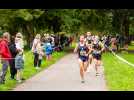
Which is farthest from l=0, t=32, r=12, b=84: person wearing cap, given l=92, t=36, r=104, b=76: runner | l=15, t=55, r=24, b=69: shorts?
l=92, t=36, r=104, b=76: runner

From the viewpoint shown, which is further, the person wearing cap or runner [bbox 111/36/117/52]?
runner [bbox 111/36/117/52]

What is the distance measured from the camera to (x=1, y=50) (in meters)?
17.4

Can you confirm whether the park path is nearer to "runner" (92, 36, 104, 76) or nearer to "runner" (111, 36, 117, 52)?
"runner" (92, 36, 104, 76)

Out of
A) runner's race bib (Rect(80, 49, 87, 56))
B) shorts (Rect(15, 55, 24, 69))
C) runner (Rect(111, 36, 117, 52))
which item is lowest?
runner (Rect(111, 36, 117, 52))

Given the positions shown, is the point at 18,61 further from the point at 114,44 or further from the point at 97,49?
the point at 114,44

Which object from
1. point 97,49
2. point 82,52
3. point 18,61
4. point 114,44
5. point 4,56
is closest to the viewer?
point 4,56

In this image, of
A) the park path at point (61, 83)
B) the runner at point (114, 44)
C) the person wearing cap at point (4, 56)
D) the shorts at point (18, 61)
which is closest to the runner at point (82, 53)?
the park path at point (61, 83)

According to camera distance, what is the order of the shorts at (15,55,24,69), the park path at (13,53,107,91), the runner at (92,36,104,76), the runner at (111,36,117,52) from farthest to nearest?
the runner at (111,36,117,52) → the runner at (92,36,104,76) → the shorts at (15,55,24,69) → the park path at (13,53,107,91)

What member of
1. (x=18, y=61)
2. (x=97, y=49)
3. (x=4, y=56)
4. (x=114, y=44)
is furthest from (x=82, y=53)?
(x=114, y=44)

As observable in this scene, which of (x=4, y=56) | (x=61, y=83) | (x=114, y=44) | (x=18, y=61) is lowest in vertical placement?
(x=114, y=44)

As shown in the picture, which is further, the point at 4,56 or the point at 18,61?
the point at 18,61

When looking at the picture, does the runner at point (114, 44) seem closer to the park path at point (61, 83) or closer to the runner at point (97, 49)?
the park path at point (61, 83)

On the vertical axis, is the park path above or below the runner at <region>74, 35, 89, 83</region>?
below
